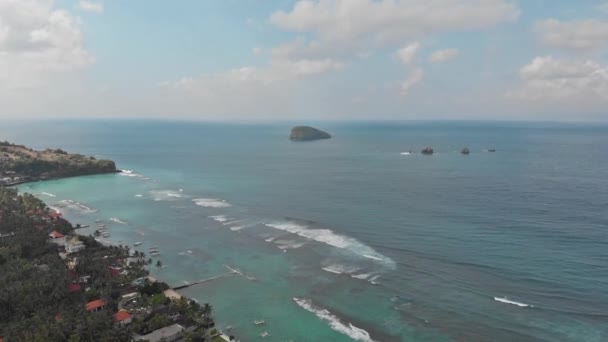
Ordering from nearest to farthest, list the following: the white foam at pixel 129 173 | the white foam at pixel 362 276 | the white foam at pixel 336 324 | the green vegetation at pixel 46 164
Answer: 1. the white foam at pixel 336 324
2. the white foam at pixel 362 276
3. the green vegetation at pixel 46 164
4. the white foam at pixel 129 173

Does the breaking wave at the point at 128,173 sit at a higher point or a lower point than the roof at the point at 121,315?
higher

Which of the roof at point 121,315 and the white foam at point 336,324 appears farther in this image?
the white foam at point 336,324

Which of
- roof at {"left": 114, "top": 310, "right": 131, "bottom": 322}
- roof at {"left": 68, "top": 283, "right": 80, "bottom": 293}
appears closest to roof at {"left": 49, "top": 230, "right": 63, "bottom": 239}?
roof at {"left": 68, "top": 283, "right": 80, "bottom": 293}

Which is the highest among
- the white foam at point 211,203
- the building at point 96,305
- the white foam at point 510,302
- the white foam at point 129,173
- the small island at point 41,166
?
the small island at point 41,166

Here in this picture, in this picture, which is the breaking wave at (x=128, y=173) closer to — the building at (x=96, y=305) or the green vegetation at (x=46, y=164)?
the green vegetation at (x=46, y=164)

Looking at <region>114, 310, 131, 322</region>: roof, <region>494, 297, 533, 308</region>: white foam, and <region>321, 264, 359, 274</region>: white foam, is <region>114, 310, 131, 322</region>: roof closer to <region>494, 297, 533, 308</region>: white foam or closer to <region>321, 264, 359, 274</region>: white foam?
<region>321, 264, 359, 274</region>: white foam

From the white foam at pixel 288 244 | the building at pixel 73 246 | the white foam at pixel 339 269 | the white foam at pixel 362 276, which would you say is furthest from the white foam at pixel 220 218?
the white foam at pixel 362 276

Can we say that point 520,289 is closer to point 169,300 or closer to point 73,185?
point 169,300
